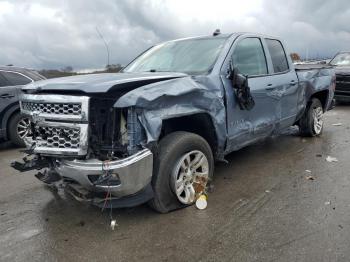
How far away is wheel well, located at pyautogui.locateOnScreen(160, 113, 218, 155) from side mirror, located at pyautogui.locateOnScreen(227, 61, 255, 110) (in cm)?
55

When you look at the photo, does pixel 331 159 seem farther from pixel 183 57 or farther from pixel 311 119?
pixel 183 57

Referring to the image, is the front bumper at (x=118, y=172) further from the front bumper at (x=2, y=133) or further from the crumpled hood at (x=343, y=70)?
the crumpled hood at (x=343, y=70)

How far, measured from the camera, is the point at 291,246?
3213mm

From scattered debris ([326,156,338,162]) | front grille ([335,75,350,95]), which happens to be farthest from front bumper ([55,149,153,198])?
front grille ([335,75,350,95])

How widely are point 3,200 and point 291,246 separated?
135 inches

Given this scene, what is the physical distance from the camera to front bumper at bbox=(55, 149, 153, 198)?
3.28 metres

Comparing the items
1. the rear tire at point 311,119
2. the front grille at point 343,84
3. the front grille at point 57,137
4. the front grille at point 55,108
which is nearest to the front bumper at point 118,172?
the front grille at point 57,137

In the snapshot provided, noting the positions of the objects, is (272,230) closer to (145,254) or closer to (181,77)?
(145,254)

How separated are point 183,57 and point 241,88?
0.91 m

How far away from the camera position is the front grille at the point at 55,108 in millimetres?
3377

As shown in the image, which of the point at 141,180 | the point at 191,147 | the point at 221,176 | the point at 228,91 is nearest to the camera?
the point at 141,180

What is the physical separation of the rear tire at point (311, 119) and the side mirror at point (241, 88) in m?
2.69

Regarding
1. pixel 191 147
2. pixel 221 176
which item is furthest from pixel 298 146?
pixel 191 147

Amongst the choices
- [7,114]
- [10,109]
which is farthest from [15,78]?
[7,114]
